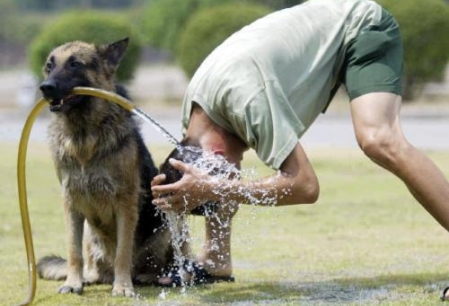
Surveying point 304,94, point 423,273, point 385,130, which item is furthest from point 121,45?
point 423,273

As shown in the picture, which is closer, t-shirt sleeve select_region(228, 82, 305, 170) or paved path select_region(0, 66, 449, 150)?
t-shirt sleeve select_region(228, 82, 305, 170)

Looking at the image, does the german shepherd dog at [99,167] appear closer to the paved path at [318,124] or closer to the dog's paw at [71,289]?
the dog's paw at [71,289]

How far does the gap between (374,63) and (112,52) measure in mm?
2043

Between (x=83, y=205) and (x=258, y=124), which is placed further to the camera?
(x=83, y=205)

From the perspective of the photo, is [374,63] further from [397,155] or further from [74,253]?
[74,253]

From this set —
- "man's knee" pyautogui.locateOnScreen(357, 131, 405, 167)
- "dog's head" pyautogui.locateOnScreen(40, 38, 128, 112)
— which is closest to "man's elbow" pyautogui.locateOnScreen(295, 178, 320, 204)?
"man's knee" pyautogui.locateOnScreen(357, 131, 405, 167)

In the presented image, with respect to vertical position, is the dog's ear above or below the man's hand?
above

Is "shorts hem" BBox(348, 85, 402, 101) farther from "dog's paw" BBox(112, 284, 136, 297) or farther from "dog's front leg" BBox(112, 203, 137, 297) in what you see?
"dog's paw" BBox(112, 284, 136, 297)

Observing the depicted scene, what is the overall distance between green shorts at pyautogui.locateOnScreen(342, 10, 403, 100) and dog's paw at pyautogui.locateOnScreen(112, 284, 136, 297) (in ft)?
6.95

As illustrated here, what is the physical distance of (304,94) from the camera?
7098 mm

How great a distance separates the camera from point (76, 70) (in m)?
7.74

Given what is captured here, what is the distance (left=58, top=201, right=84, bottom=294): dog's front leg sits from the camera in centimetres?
785

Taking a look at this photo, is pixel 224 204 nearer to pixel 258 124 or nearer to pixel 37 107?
pixel 258 124

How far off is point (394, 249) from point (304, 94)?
298 centimetres
